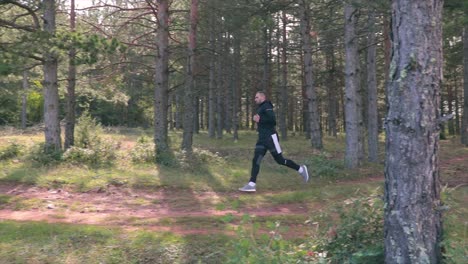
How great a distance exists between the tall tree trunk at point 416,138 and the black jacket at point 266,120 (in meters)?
5.16

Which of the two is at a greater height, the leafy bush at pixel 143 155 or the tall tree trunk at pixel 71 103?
the tall tree trunk at pixel 71 103

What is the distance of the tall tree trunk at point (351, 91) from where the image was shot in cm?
1248

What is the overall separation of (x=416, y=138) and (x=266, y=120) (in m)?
5.34

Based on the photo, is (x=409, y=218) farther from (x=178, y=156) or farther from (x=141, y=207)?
(x=178, y=156)

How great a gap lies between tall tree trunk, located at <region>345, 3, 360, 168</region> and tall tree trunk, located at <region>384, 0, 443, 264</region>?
8.58 meters

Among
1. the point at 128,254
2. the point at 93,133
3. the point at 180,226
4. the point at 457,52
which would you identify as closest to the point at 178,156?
the point at 93,133

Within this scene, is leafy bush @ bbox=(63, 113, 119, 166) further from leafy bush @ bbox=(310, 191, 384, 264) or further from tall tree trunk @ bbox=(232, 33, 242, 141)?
tall tree trunk @ bbox=(232, 33, 242, 141)

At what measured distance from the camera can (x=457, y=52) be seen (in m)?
25.3

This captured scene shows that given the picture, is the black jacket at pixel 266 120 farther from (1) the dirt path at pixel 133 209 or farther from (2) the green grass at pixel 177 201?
(1) the dirt path at pixel 133 209

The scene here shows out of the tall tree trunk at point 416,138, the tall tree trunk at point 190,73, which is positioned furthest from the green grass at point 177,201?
the tall tree trunk at point 190,73

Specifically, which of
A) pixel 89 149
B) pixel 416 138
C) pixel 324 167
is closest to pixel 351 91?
pixel 324 167

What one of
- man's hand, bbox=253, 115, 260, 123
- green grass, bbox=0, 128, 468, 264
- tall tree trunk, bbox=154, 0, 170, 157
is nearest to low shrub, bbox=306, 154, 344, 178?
green grass, bbox=0, 128, 468, 264

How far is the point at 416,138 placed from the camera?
12.9 ft

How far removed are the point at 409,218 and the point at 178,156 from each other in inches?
408
